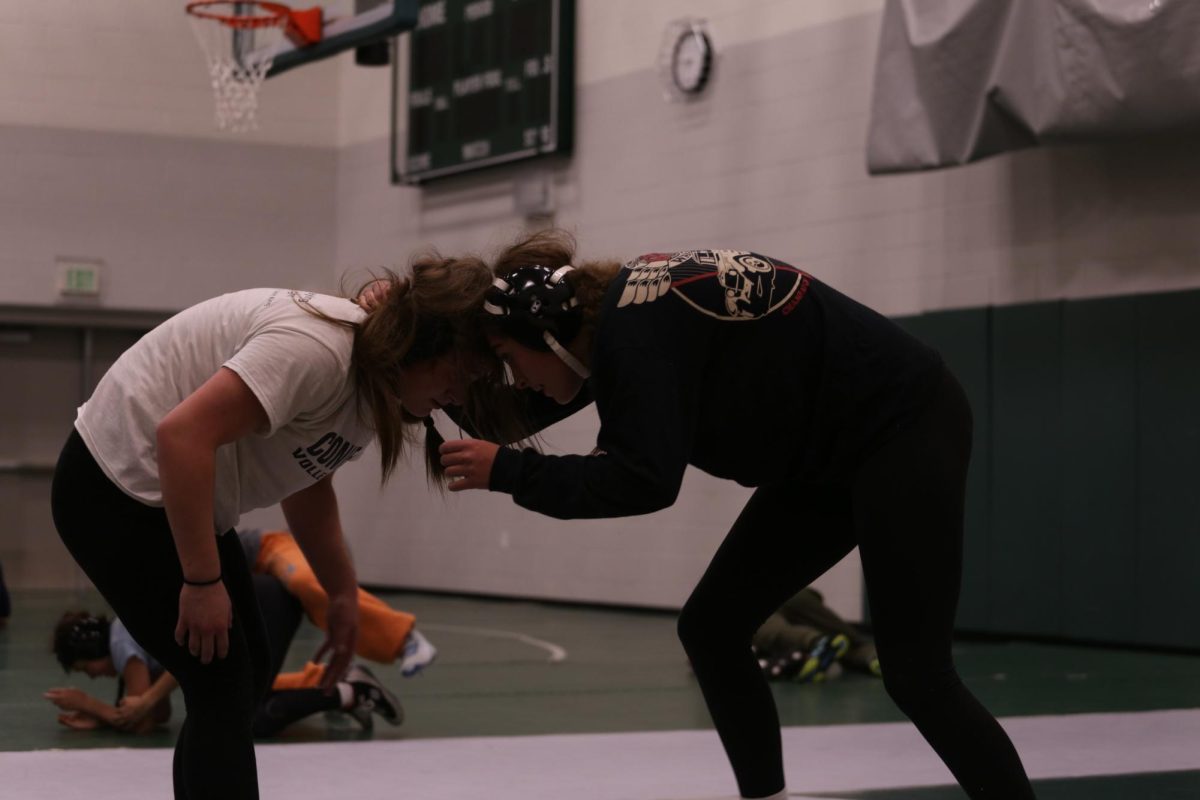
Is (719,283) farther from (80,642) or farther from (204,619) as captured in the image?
(80,642)

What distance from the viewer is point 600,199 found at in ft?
34.1

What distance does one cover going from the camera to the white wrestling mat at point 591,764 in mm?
3750

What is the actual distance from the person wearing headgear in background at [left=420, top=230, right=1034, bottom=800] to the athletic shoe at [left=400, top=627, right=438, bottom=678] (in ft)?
8.06

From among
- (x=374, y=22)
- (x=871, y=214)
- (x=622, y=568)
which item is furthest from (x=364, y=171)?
(x=871, y=214)

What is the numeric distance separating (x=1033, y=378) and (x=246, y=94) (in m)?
6.78

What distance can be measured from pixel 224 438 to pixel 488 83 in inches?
336

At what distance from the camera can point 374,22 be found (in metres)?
9.17

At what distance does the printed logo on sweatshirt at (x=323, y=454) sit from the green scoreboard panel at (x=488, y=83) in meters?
7.94

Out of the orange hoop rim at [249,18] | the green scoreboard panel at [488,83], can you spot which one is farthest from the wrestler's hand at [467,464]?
the green scoreboard panel at [488,83]

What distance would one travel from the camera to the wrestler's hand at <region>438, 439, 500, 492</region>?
238cm

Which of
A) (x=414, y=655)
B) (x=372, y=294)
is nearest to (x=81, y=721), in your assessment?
(x=414, y=655)

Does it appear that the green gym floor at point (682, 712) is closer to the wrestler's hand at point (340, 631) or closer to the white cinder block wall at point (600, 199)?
the wrestler's hand at point (340, 631)

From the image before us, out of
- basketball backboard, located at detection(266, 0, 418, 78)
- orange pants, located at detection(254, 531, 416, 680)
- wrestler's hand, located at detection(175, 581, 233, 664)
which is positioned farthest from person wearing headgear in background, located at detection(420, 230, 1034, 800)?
basketball backboard, located at detection(266, 0, 418, 78)

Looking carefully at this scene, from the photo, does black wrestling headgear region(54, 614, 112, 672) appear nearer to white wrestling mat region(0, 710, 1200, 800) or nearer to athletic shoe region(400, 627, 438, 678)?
white wrestling mat region(0, 710, 1200, 800)
